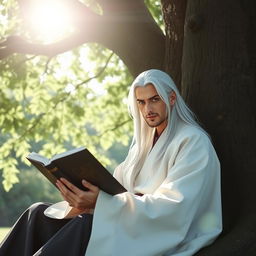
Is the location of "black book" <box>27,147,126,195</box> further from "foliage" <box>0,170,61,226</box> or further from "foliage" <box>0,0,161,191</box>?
"foliage" <box>0,170,61,226</box>

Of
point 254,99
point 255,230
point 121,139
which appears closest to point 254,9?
point 254,99

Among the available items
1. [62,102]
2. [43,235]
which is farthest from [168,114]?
[62,102]

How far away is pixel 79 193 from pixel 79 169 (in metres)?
0.24

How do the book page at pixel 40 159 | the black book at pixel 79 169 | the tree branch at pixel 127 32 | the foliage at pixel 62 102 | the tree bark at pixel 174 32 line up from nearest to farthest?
the black book at pixel 79 169 < the book page at pixel 40 159 < the tree bark at pixel 174 32 < the tree branch at pixel 127 32 < the foliage at pixel 62 102

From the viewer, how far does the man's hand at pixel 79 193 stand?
191 inches

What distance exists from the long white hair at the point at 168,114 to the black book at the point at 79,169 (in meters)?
0.73

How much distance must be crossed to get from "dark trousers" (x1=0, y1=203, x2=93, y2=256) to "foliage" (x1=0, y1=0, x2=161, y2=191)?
6544 millimetres

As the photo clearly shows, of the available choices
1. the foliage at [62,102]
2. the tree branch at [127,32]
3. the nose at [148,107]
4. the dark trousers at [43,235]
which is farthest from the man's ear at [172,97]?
the foliage at [62,102]

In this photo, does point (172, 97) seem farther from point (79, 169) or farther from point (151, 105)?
point (79, 169)

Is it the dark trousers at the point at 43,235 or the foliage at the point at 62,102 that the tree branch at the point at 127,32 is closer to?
the dark trousers at the point at 43,235

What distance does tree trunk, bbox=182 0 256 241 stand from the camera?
5504 millimetres

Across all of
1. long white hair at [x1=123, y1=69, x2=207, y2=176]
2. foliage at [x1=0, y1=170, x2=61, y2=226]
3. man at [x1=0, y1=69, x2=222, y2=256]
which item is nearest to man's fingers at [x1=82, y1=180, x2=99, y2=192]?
man at [x1=0, y1=69, x2=222, y2=256]

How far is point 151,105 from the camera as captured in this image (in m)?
5.43

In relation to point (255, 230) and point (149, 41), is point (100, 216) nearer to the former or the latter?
A: point (255, 230)
